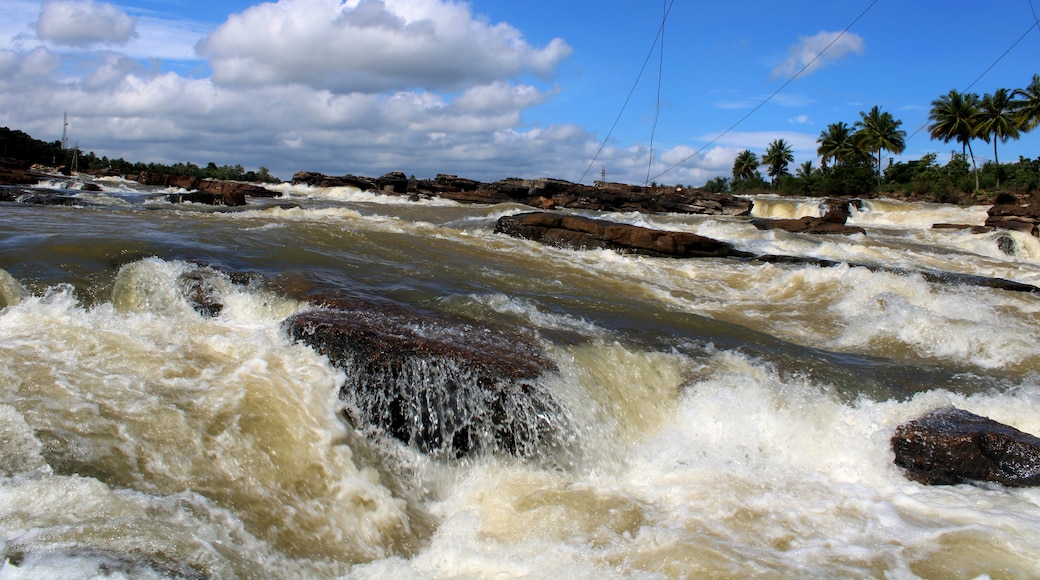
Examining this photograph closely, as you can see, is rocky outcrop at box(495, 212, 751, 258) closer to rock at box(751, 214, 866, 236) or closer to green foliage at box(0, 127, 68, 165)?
rock at box(751, 214, 866, 236)

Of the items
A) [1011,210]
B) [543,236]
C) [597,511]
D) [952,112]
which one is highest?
[952,112]

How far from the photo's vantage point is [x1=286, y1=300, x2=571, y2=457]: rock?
179 inches

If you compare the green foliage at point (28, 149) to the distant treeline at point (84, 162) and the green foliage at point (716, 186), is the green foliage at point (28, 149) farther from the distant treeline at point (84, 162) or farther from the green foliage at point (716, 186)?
the green foliage at point (716, 186)

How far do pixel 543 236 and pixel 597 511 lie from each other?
10527mm

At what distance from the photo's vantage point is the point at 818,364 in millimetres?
6480

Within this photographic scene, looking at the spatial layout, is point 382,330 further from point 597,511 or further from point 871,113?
point 871,113

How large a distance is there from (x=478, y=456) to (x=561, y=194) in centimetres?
3118

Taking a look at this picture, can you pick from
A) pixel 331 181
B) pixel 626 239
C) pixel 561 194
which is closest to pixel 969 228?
pixel 626 239

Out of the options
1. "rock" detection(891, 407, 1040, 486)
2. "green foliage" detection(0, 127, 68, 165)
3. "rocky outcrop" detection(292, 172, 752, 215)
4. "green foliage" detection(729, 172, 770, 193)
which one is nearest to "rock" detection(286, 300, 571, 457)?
"rock" detection(891, 407, 1040, 486)

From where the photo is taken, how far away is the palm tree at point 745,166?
75.2m

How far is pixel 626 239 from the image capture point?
13.6 meters

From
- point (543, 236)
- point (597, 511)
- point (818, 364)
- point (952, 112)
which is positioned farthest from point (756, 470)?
point (952, 112)

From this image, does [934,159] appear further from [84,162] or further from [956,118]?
[84,162]

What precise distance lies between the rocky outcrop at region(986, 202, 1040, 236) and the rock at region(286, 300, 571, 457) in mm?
20909
